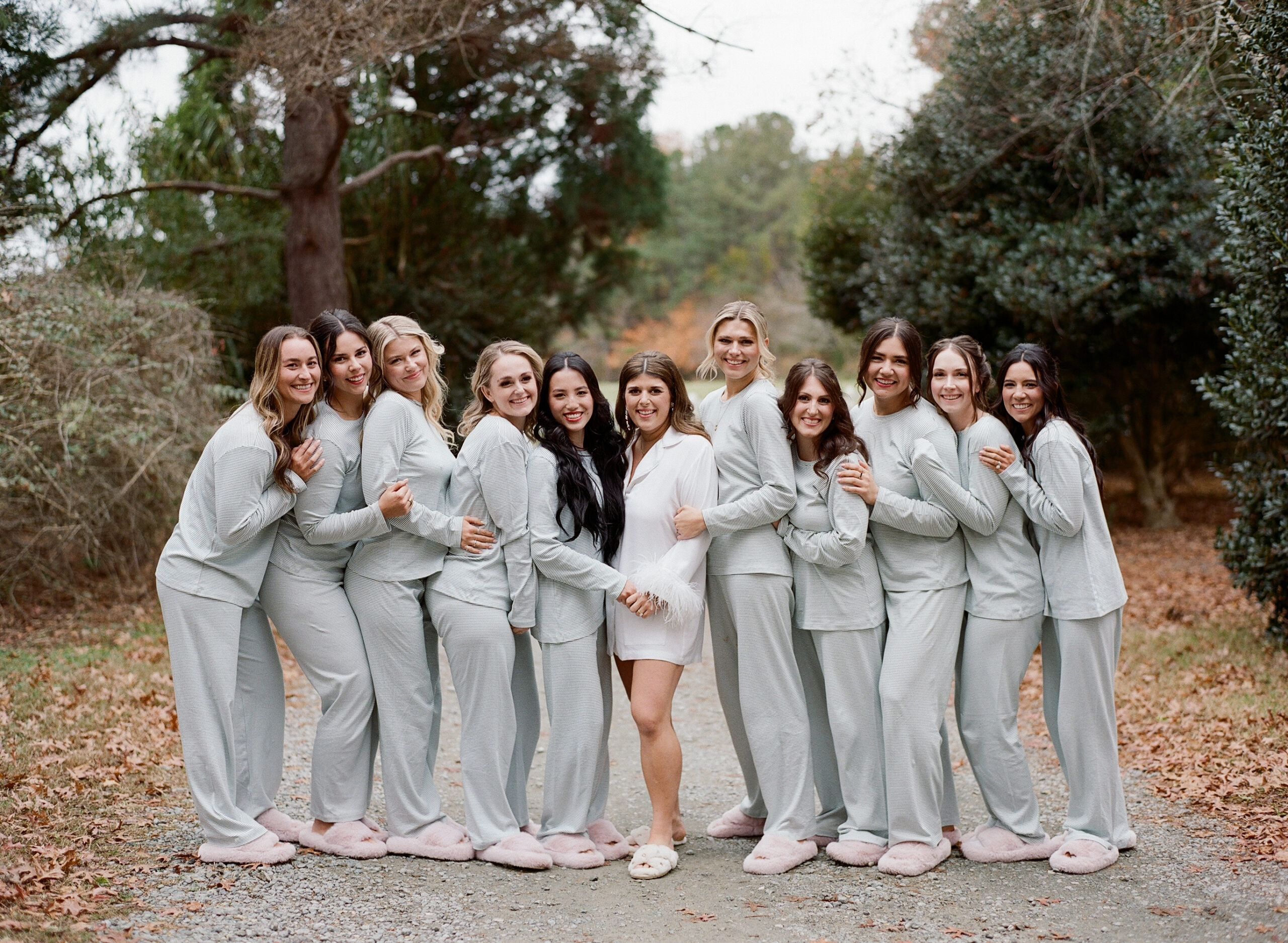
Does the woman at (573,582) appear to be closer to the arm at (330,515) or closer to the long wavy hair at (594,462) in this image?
the long wavy hair at (594,462)

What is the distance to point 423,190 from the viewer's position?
17.8 metres

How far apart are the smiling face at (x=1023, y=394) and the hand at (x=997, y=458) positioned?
265 millimetres

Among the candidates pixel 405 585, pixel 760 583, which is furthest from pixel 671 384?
pixel 405 585

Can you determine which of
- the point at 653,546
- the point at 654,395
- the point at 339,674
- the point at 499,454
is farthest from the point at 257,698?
the point at 654,395

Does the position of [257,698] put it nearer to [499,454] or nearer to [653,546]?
[499,454]

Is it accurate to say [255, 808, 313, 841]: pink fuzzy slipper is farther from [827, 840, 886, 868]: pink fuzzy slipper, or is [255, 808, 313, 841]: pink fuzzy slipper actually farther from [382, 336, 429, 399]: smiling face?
[827, 840, 886, 868]: pink fuzzy slipper

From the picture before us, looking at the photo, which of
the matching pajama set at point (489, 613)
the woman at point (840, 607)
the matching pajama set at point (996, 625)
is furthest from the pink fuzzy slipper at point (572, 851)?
the matching pajama set at point (996, 625)

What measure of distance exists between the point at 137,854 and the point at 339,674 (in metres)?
1.11

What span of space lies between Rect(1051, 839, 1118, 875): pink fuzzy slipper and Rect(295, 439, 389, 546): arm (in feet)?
9.94

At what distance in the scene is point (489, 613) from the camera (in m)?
4.72

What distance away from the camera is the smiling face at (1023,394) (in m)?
4.77

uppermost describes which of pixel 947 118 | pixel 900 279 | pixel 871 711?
pixel 947 118

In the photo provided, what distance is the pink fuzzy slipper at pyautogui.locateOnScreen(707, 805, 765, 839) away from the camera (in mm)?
5125

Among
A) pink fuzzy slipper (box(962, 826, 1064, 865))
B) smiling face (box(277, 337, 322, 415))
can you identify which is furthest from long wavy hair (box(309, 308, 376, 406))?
pink fuzzy slipper (box(962, 826, 1064, 865))
